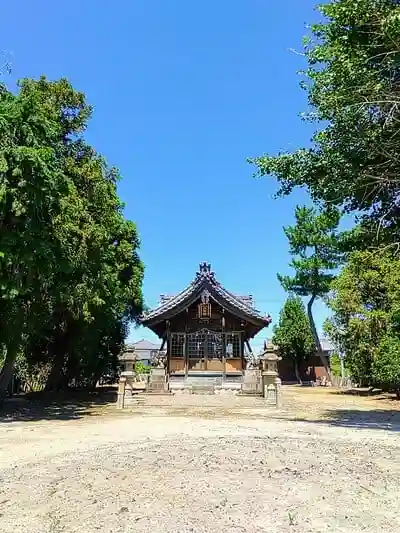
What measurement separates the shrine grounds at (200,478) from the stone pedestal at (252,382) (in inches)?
364

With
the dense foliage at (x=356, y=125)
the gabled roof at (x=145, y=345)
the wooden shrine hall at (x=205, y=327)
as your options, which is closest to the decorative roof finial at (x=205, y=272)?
the wooden shrine hall at (x=205, y=327)

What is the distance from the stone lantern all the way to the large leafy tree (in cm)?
752

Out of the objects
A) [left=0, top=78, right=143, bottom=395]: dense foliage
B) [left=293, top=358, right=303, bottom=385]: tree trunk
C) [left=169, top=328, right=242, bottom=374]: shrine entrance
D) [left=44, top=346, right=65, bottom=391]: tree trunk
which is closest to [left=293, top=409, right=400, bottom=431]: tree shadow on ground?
[left=0, top=78, right=143, bottom=395]: dense foliage

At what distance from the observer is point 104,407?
16.8m

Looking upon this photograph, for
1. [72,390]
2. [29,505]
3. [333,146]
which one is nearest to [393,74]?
[333,146]

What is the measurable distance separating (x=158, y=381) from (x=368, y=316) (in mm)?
9973

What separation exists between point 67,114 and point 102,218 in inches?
154

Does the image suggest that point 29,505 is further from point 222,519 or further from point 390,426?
point 390,426

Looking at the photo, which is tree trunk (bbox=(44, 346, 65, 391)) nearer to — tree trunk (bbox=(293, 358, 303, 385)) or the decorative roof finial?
the decorative roof finial

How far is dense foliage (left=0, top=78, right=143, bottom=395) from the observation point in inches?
468

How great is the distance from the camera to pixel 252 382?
21062mm

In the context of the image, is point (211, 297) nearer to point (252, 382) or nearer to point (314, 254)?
point (252, 382)

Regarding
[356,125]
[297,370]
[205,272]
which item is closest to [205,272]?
[205,272]

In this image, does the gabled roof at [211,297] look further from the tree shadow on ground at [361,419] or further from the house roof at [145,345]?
the house roof at [145,345]
